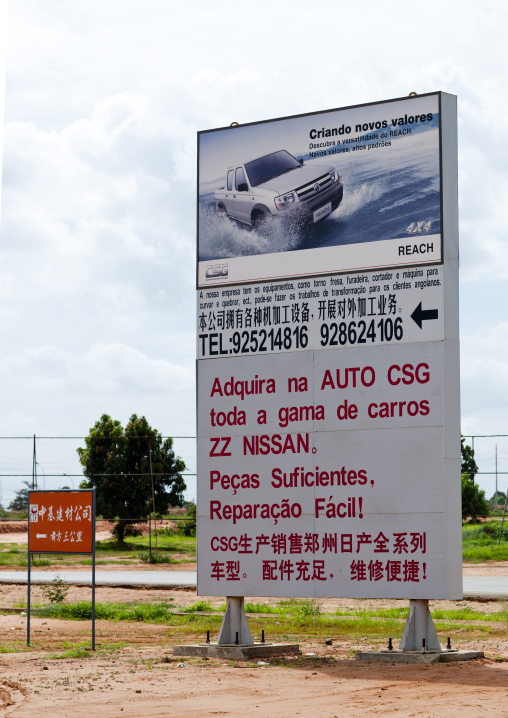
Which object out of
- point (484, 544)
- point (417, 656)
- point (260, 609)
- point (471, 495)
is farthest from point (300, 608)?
point (471, 495)

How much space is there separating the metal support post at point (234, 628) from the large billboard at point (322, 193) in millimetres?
4178

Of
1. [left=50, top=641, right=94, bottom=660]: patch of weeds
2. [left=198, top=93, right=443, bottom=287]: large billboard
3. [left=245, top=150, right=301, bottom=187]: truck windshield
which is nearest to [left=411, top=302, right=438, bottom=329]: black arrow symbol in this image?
[left=198, top=93, right=443, bottom=287]: large billboard

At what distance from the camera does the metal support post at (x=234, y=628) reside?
13734mm

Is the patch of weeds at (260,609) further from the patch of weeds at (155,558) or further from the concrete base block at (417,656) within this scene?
the patch of weeds at (155,558)

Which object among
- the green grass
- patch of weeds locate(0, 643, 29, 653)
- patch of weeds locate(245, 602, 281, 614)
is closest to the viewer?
→ patch of weeds locate(0, 643, 29, 653)

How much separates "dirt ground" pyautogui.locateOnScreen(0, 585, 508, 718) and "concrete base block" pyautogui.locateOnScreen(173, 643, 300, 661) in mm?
252

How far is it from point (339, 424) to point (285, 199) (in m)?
3.05

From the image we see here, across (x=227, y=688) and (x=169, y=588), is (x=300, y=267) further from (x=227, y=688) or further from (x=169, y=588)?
(x=169, y=588)

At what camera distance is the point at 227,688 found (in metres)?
10.8

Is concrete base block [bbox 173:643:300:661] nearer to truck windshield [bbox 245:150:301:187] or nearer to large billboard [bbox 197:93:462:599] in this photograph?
large billboard [bbox 197:93:462:599]

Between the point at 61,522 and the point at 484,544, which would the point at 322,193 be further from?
the point at 484,544

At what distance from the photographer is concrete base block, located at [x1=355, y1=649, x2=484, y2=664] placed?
41.0ft

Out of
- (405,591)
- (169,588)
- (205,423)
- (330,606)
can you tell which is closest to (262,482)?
(205,423)

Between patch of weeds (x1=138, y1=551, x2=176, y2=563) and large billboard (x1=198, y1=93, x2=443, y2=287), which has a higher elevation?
large billboard (x1=198, y1=93, x2=443, y2=287)
